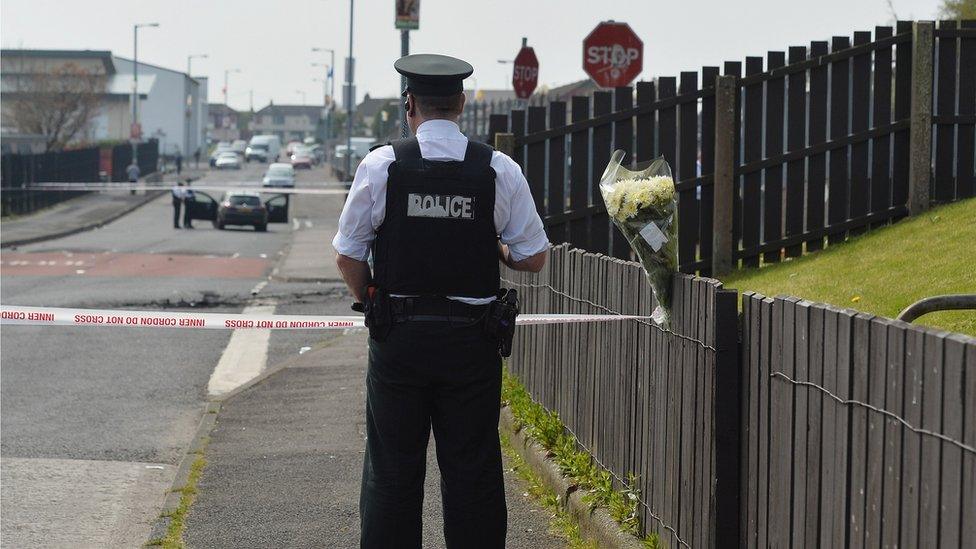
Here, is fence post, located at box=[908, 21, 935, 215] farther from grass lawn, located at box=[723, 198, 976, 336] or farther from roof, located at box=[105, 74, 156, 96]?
roof, located at box=[105, 74, 156, 96]

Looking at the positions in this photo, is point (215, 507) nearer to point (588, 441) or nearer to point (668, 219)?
point (588, 441)

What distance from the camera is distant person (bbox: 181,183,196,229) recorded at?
143ft

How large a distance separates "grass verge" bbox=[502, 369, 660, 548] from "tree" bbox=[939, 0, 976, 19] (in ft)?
54.8

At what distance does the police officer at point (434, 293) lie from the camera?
16.0 feet

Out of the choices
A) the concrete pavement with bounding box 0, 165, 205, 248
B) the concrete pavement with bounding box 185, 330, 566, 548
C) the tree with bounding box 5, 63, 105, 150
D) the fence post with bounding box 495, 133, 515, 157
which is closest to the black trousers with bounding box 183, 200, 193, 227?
the concrete pavement with bounding box 0, 165, 205, 248

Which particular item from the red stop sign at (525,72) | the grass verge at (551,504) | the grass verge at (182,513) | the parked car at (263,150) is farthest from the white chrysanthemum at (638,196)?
the parked car at (263,150)

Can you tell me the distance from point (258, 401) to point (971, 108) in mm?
5720

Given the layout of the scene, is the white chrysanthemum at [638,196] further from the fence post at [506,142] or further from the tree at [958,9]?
the tree at [958,9]

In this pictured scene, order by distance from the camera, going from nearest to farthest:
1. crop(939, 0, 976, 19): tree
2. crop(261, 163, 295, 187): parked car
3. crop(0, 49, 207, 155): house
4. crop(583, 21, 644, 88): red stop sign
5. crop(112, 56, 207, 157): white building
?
crop(583, 21, 644, 88): red stop sign
crop(939, 0, 976, 19): tree
crop(261, 163, 295, 187): parked car
crop(0, 49, 207, 155): house
crop(112, 56, 207, 157): white building

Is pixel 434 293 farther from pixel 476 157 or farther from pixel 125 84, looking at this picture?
pixel 125 84

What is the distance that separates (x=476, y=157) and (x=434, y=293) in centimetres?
49

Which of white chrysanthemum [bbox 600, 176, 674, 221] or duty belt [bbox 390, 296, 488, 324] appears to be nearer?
duty belt [bbox 390, 296, 488, 324]

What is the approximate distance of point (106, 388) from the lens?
38.9 feet

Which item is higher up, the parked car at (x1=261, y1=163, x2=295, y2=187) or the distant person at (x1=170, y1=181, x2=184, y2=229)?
the parked car at (x1=261, y1=163, x2=295, y2=187)
